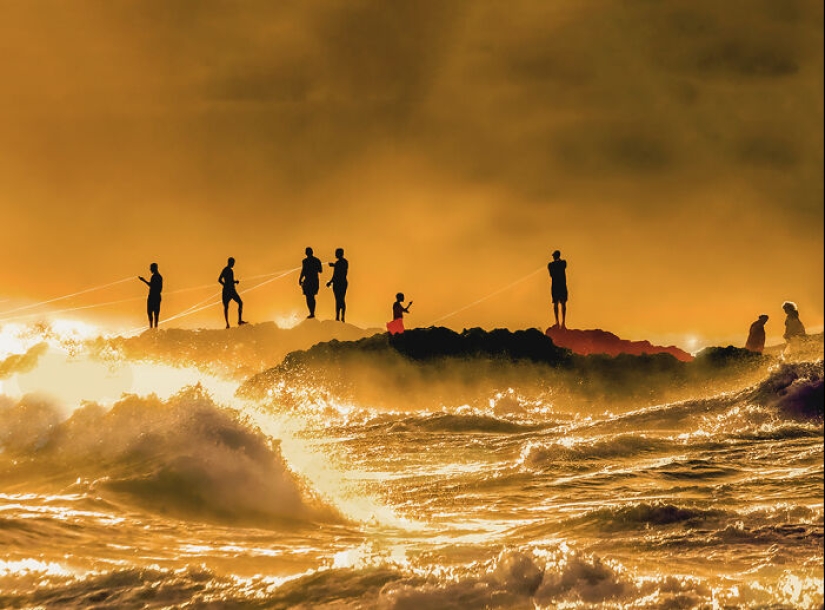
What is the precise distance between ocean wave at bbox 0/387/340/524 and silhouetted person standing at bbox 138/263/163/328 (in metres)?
6.92

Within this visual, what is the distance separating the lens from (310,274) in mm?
22703

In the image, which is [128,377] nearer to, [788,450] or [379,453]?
[379,453]

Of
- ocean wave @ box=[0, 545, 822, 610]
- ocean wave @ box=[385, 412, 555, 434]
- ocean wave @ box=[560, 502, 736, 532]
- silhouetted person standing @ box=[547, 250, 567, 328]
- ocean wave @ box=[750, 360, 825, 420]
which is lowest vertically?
ocean wave @ box=[0, 545, 822, 610]

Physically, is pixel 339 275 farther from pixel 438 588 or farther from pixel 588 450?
pixel 438 588

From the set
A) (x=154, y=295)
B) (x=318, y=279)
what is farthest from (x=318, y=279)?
(x=154, y=295)

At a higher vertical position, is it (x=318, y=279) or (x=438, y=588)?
(x=318, y=279)

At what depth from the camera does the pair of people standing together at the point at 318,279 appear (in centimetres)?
2256

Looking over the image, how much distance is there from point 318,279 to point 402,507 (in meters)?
11.0

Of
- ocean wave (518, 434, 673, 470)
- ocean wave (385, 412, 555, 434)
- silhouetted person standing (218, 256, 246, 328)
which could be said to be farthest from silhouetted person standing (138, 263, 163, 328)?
ocean wave (518, 434, 673, 470)

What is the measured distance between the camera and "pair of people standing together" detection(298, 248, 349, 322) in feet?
74.0

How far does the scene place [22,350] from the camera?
71.1 ft

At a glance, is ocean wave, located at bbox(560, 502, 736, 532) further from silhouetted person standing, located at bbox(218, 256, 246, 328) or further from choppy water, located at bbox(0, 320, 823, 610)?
silhouetted person standing, located at bbox(218, 256, 246, 328)

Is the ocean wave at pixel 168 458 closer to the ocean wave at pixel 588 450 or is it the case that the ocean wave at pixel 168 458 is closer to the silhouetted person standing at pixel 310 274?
the ocean wave at pixel 588 450

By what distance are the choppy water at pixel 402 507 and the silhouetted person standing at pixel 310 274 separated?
3.54 meters
